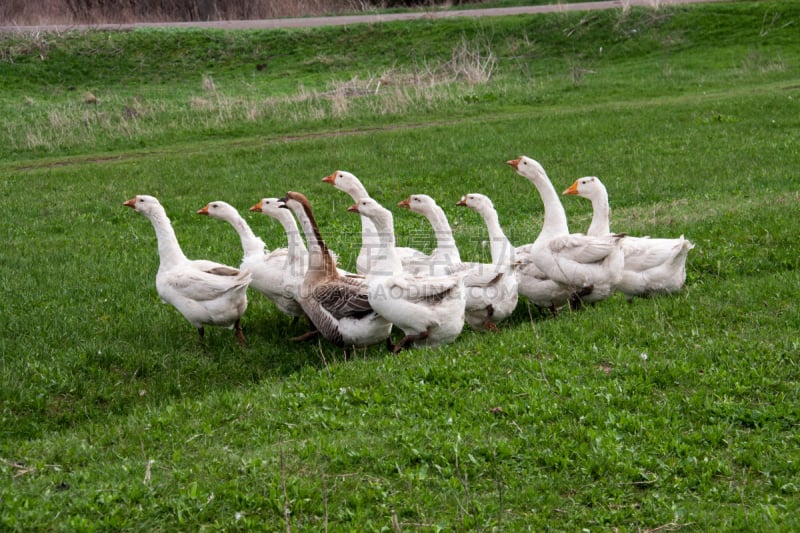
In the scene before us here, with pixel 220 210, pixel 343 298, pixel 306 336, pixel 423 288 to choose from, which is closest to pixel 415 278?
pixel 423 288

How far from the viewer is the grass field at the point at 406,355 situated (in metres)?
5.37

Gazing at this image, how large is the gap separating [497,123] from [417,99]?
3.25 m

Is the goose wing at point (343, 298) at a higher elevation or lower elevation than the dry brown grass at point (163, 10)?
lower

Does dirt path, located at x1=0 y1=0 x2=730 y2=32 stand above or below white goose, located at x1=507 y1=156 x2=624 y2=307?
above

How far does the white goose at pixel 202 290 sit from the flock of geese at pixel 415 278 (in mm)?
11

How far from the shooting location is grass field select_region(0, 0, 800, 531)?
537 cm

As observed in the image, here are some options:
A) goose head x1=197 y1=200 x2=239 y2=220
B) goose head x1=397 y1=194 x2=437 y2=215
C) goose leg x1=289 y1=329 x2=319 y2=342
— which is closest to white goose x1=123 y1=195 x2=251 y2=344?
goose leg x1=289 y1=329 x2=319 y2=342

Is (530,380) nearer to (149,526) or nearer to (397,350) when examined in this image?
(397,350)

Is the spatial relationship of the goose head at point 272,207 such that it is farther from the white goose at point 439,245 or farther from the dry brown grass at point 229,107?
the dry brown grass at point 229,107

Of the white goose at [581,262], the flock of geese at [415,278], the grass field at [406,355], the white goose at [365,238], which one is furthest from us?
the white goose at [365,238]

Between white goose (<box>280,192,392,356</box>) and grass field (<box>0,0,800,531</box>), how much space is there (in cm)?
27

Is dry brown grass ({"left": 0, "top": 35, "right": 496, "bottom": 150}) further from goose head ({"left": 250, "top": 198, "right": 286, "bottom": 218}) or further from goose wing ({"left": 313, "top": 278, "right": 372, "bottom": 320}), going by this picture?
goose wing ({"left": 313, "top": 278, "right": 372, "bottom": 320})

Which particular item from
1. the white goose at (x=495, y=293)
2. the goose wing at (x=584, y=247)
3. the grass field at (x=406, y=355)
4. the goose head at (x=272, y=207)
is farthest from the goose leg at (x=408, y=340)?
the goose head at (x=272, y=207)

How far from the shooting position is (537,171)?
10.0 meters
